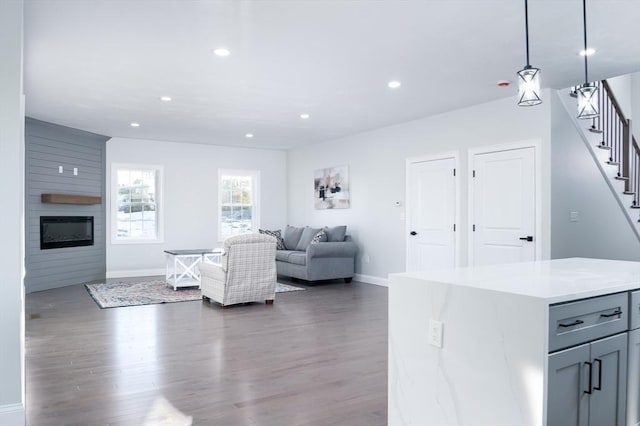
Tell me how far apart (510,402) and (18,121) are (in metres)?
2.65

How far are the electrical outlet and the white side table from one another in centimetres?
545

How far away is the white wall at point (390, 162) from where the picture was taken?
5602 millimetres

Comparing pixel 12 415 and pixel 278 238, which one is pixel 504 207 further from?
pixel 12 415

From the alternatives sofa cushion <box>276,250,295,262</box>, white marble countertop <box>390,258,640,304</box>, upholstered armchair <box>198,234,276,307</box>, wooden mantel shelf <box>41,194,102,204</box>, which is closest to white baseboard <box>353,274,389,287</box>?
sofa cushion <box>276,250,295,262</box>

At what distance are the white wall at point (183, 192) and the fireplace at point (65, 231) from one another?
0.49 metres

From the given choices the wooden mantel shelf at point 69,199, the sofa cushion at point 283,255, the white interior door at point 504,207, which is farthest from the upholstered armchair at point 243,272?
the wooden mantel shelf at point 69,199

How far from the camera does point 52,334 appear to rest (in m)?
4.44

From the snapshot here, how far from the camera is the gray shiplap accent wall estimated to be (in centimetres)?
700

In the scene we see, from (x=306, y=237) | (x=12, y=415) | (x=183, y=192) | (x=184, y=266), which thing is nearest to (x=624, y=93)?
(x=306, y=237)

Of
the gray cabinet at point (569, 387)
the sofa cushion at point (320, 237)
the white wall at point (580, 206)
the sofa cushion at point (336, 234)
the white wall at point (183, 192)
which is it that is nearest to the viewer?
the gray cabinet at point (569, 387)

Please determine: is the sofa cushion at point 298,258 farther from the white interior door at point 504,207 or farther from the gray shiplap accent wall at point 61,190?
the gray shiplap accent wall at point 61,190

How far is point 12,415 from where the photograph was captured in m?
2.44

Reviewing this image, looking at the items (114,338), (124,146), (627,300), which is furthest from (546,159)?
(124,146)

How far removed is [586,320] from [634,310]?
39 centimetres
